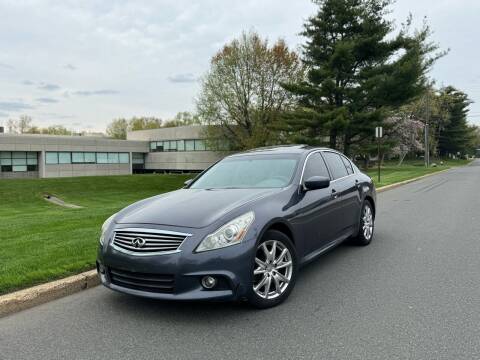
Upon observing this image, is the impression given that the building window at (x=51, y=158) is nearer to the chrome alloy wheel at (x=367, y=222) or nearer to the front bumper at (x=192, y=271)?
the chrome alloy wheel at (x=367, y=222)

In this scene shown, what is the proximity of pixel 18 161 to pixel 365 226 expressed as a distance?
169 feet

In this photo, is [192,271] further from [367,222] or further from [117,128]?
[117,128]

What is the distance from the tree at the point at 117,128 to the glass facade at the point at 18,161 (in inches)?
2229

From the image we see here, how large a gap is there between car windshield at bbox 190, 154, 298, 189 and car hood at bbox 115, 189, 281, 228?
1.06 feet

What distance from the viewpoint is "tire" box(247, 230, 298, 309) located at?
4098 mm

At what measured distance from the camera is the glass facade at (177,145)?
57.5 m

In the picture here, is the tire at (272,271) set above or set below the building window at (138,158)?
below

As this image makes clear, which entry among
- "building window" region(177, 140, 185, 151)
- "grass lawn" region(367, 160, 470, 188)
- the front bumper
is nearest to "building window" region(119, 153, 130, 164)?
"building window" region(177, 140, 185, 151)

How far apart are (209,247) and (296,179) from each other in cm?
168

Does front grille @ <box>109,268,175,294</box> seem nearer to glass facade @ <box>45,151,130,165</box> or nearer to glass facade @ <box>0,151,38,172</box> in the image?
glass facade @ <box>0,151,38,172</box>

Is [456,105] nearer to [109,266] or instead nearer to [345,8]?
[345,8]

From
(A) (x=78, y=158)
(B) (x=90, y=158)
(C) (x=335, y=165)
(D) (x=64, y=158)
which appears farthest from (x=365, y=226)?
(B) (x=90, y=158)

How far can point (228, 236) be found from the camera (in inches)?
154

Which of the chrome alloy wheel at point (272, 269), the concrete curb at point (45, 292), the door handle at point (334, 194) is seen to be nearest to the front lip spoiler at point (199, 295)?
the chrome alloy wheel at point (272, 269)
